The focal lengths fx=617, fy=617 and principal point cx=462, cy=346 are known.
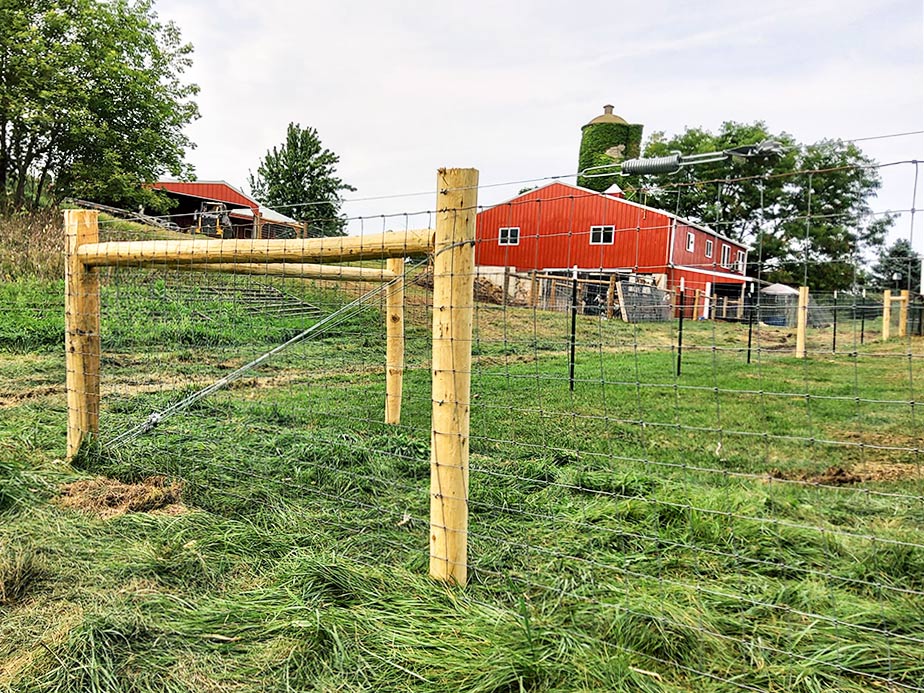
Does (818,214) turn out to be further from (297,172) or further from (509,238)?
(297,172)

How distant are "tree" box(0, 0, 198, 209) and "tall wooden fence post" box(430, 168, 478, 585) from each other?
2295cm

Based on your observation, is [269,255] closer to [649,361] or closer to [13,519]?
[13,519]

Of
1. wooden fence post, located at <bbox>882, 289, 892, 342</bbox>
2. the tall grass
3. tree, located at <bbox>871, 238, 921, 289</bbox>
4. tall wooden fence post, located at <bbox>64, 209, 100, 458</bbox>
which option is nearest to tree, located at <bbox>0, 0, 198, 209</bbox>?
the tall grass

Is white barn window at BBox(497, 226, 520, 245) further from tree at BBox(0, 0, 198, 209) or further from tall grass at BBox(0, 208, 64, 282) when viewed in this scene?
tree at BBox(0, 0, 198, 209)

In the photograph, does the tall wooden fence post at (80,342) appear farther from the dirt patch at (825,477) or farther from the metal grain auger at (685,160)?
the dirt patch at (825,477)

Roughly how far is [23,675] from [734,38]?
10.9 metres

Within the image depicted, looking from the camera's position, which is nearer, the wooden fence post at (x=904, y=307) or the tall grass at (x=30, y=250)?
the wooden fence post at (x=904, y=307)

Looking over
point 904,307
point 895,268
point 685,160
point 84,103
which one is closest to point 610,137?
point 84,103

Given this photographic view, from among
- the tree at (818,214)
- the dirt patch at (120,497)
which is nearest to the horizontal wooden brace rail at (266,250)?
the tree at (818,214)

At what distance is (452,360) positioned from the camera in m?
2.41

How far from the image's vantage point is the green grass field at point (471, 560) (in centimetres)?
196

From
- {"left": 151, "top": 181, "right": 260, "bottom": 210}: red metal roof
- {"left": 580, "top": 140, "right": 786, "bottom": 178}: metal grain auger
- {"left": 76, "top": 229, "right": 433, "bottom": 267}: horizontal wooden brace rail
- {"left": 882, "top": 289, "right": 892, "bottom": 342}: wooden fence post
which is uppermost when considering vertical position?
{"left": 151, "top": 181, "right": 260, "bottom": 210}: red metal roof

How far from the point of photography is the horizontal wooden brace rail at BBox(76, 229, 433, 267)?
278 cm

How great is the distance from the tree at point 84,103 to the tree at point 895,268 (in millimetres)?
24161
